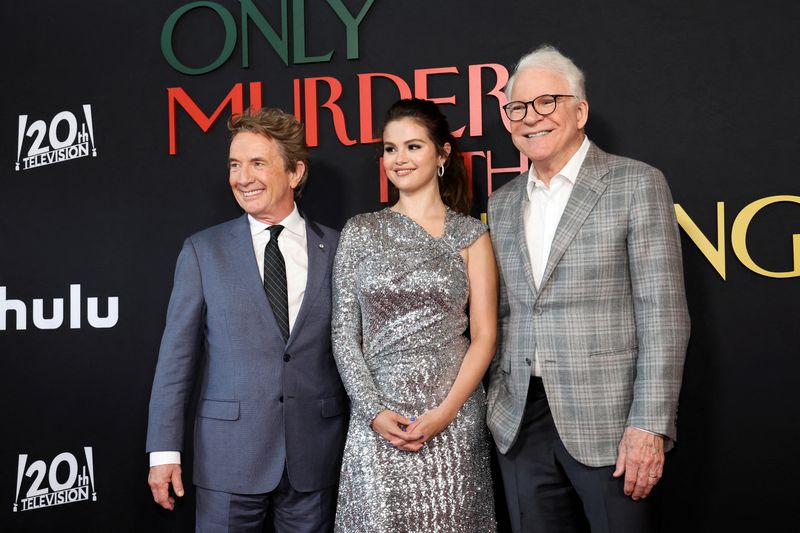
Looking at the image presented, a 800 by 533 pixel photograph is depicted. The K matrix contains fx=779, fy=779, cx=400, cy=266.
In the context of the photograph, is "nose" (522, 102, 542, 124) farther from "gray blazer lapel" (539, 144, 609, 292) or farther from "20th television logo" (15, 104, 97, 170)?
"20th television logo" (15, 104, 97, 170)

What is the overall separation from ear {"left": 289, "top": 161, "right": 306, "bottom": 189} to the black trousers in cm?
104

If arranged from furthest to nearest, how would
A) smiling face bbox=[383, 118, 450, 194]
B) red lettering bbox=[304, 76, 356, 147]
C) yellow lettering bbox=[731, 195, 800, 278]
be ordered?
1. red lettering bbox=[304, 76, 356, 147]
2. yellow lettering bbox=[731, 195, 800, 278]
3. smiling face bbox=[383, 118, 450, 194]

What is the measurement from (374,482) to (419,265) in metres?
0.65

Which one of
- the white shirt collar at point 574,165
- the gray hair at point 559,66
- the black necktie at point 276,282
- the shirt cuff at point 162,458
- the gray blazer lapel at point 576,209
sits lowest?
the shirt cuff at point 162,458

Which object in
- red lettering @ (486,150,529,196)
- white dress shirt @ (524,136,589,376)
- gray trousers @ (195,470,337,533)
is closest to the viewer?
white dress shirt @ (524,136,589,376)

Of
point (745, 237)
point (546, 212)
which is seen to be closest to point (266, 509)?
point (546, 212)

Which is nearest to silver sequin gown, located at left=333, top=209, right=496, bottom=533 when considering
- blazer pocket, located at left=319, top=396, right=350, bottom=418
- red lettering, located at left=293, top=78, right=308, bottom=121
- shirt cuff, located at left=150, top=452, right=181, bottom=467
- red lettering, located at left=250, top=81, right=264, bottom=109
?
blazer pocket, located at left=319, top=396, right=350, bottom=418

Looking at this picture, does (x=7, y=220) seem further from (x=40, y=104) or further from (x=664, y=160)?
(x=664, y=160)

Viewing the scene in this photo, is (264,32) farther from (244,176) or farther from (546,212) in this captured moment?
(546,212)

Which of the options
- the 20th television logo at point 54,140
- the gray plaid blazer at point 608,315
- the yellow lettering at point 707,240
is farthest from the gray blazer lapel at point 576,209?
the 20th television logo at point 54,140

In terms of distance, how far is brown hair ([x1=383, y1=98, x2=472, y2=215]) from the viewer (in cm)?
250

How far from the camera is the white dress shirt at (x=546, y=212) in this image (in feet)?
7.34

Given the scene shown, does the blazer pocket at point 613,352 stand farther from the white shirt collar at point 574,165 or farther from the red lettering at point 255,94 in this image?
the red lettering at point 255,94

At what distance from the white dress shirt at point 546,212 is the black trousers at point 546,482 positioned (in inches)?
5.8
